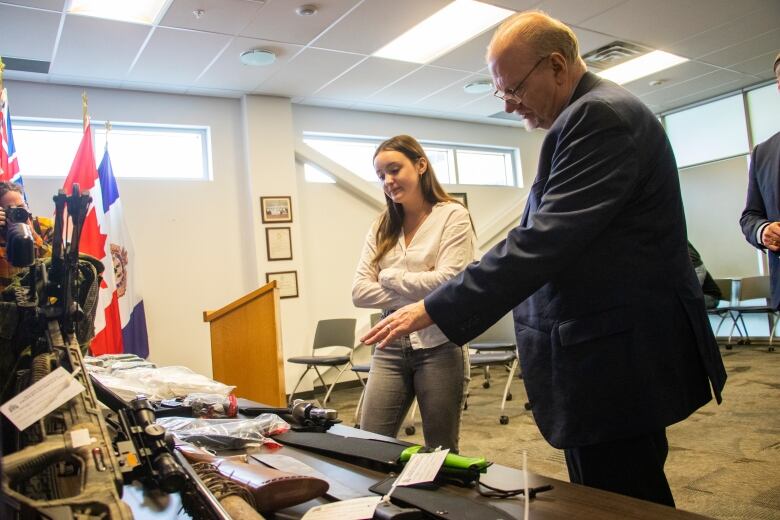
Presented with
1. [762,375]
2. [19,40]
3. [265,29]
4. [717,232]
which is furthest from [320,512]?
[717,232]

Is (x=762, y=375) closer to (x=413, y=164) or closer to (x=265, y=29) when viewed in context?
(x=413, y=164)

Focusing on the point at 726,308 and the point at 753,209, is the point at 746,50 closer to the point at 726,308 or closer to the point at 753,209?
the point at 726,308

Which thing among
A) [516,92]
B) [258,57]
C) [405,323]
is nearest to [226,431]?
[405,323]

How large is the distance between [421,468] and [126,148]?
536cm

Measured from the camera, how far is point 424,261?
1757 millimetres

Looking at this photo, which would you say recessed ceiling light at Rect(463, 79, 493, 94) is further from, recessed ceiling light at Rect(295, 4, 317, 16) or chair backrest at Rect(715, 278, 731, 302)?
chair backrest at Rect(715, 278, 731, 302)

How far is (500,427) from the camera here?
3.95 metres

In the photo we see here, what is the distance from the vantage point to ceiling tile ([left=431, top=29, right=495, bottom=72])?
4910 mm

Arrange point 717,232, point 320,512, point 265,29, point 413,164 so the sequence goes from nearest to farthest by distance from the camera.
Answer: point 320,512 < point 413,164 < point 265,29 < point 717,232

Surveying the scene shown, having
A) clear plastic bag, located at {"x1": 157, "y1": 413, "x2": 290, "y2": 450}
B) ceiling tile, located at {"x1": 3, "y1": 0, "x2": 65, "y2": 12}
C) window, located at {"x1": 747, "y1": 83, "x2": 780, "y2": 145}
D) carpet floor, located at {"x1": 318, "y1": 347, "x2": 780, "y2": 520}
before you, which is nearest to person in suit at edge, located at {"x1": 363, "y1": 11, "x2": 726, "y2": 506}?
clear plastic bag, located at {"x1": 157, "y1": 413, "x2": 290, "y2": 450}

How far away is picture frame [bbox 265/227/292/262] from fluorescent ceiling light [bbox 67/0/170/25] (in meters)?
2.29

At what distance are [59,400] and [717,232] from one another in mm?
8391

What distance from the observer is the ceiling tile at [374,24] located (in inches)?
165

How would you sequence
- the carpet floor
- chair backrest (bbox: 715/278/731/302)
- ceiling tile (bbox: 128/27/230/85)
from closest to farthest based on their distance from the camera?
the carpet floor
ceiling tile (bbox: 128/27/230/85)
chair backrest (bbox: 715/278/731/302)
